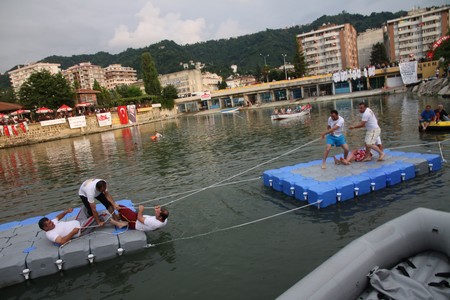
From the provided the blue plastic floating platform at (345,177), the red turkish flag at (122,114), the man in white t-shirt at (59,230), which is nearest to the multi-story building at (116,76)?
the red turkish flag at (122,114)

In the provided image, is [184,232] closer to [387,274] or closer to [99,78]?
[387,274]

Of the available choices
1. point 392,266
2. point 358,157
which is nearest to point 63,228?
point 392,266

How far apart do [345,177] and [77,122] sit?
6110cm

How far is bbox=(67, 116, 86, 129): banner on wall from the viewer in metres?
60.9

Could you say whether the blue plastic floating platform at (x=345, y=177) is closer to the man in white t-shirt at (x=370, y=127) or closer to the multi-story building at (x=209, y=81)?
the man in white t-shirt at (x=370, y=127)

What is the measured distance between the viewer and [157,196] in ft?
43.5

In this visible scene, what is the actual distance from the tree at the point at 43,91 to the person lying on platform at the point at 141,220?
64.8m

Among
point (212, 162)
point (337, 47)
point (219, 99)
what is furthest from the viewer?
point (337, 47)

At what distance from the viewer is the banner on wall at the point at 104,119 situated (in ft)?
216

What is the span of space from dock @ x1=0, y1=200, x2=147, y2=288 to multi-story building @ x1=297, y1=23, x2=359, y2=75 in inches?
4600

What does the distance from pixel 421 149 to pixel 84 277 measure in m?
15.2

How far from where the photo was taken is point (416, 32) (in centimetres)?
10338

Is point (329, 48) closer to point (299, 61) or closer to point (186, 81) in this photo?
point (299, 61)

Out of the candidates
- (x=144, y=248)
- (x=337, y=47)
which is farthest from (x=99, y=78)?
(x=144, y=248)
